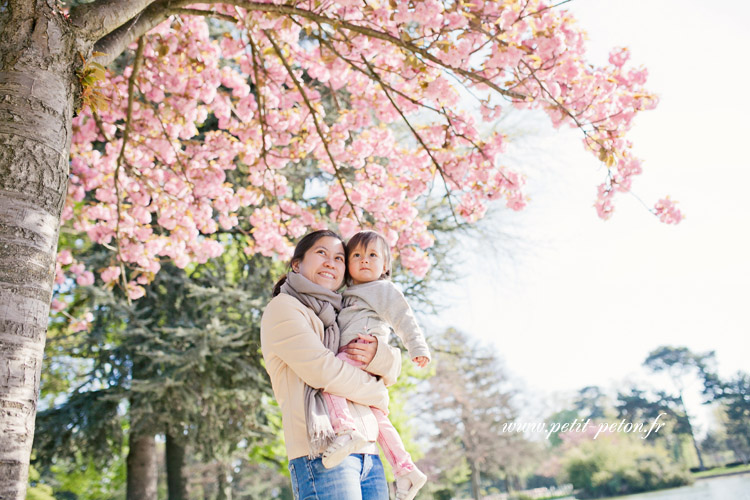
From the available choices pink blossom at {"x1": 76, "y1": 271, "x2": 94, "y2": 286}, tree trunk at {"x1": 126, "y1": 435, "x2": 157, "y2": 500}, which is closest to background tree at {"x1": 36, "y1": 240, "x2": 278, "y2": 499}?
tree trunk at {"x1": 126, "y1": 435, "x2": 157, "y2": 500}

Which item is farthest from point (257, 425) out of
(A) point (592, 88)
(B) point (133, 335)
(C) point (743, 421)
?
(C) point (743, 421)

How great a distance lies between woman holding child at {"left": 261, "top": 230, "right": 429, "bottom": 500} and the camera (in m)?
1.54

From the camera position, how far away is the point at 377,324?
1852 mm

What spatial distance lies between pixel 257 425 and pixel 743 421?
70.0ft

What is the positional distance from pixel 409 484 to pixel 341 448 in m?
0.36

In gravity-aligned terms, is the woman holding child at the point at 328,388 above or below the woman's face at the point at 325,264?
below

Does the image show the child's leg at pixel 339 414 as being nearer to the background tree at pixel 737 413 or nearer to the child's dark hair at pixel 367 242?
the child's dark hair at pixel 367 242

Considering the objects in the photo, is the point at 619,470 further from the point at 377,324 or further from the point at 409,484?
the point at 377,324

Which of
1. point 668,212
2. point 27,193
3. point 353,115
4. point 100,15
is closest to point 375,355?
point 27,193

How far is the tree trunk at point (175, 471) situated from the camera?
8.30 meters

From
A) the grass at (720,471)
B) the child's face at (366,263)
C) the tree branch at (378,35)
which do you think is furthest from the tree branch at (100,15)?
the grass at (720,471)

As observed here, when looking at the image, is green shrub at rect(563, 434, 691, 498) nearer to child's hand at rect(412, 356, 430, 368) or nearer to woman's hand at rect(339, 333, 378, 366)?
child's hand at rect(412, 356, 430, 368)

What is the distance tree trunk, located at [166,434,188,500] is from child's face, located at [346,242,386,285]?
7.58 m

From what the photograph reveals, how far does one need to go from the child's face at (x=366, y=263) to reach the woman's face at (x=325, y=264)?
0.05 metres
